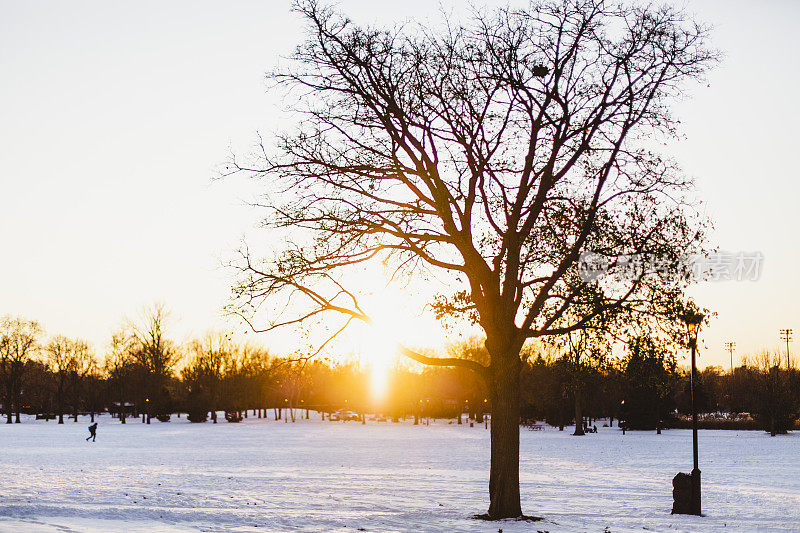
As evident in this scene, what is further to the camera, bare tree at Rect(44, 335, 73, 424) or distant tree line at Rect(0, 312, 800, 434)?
bare tree at Rect(44, 335, 73, 424)

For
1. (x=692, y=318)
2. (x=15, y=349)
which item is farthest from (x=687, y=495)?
(x=15, y=349)

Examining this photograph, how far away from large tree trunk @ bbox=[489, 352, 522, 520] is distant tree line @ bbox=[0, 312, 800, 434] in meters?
43.1

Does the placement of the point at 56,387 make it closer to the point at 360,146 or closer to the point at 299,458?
the point at 299,458

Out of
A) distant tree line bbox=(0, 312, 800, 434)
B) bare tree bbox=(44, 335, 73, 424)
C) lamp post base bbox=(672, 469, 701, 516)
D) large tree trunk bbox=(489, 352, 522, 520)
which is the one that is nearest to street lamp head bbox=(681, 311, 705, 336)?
large tree trunk bbox=(489, 352, 522, 520)

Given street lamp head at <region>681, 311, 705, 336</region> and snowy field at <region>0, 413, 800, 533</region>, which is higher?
street lamp head at <region>681, 311, 705, 336</region>

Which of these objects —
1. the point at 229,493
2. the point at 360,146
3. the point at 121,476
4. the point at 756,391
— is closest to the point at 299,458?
the point at 121,476

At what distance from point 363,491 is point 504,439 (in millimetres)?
7058

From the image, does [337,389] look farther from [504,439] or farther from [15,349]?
[504,439]

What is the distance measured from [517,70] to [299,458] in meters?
25.6

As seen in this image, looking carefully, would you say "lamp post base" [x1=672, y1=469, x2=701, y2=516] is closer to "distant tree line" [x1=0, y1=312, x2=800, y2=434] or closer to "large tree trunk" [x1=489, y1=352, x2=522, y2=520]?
"large tree trunk" [x1=489, y1=352, x2=522, y2=520]

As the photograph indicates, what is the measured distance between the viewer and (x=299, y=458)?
37.7 metres

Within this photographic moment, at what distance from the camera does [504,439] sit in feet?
59.5

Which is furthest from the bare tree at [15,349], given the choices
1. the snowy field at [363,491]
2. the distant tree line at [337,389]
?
the snowy field at [363,491]

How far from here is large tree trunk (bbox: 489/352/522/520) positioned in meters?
17.8
